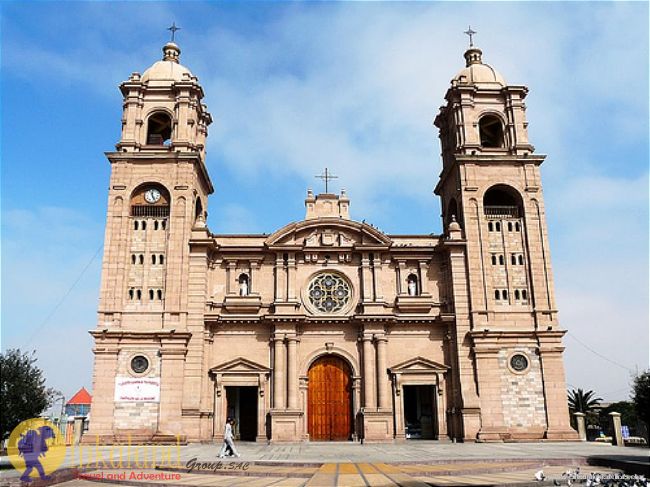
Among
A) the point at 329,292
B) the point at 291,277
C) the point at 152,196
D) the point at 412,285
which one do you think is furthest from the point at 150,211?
the point at 412,285

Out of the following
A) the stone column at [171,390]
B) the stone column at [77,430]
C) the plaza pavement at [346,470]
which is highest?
the stone column at [171,390]

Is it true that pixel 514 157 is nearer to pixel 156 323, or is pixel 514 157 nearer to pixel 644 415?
pixel 644 415

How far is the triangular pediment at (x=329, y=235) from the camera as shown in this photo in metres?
37.9

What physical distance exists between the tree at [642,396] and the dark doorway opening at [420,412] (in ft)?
39.7

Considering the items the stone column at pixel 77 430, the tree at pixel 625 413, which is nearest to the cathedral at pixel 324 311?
the stone column at pixel 77 430

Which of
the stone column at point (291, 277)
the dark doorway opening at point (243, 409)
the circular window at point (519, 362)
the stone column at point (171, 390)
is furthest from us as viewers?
the stone column at point (291, 277)

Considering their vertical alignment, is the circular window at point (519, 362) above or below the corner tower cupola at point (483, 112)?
below

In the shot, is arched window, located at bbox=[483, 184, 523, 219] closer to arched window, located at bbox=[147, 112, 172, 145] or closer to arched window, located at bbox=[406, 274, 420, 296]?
arched window, located at bbox=[406, 274, 420, 296]

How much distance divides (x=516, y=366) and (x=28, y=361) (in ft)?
87.2

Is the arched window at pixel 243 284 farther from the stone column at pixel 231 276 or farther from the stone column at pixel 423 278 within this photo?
the stone column at pixel 423 278

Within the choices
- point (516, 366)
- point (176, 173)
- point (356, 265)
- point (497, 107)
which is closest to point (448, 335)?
point (516, 366)

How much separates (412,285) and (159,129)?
2167cm

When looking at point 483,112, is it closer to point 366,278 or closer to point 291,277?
point 366,278

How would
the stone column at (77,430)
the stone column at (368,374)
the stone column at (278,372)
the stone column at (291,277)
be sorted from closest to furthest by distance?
the stone column at (77,430) < the stone column at (278,372) < the stone column at (368,374) < the stone column at (291,277)
